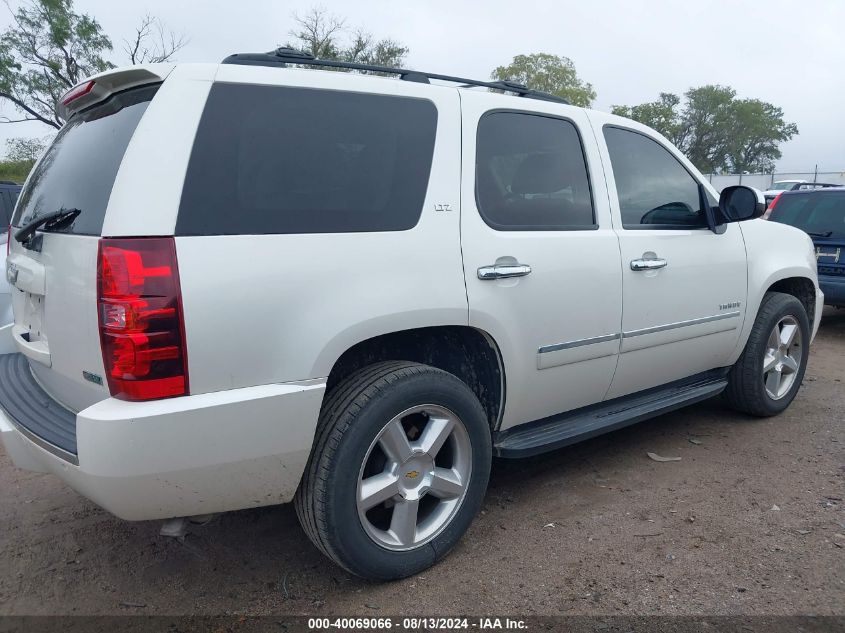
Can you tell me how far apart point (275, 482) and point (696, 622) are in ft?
5.13

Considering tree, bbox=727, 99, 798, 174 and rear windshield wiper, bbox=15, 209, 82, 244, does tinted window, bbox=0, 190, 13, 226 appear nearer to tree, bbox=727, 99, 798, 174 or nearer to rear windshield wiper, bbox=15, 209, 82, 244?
rear windshield wiper, bbox=15, 209, 82, 244

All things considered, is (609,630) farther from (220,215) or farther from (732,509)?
(220,215)

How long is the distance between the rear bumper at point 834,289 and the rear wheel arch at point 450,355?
5.93 metres

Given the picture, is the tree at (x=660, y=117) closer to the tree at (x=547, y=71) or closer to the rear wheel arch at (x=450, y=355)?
the tree at (x=547, y=71)

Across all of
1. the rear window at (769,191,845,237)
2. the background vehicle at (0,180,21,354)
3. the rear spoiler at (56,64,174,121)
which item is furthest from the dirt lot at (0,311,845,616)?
Result: the rear window at (769,191,845,237)

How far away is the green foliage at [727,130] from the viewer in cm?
6669

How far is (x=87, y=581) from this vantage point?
2.67m

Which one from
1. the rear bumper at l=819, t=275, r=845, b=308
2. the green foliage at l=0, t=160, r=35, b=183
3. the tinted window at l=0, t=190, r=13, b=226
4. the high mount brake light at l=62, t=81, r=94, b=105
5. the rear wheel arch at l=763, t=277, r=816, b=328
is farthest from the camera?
the green foliage at l=0, t=160, r=35, b=183

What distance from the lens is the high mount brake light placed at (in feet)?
8.05

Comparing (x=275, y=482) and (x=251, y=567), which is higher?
(x=275, y=482)

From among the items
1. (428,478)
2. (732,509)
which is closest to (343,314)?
(428,478)

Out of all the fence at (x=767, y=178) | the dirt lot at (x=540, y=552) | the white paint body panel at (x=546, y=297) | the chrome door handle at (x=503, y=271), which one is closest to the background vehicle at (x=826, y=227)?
the dirt lot at (x=540, y=552)

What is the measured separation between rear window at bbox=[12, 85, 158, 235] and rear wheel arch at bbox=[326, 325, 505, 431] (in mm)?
1031

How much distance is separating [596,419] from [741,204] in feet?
5.07
